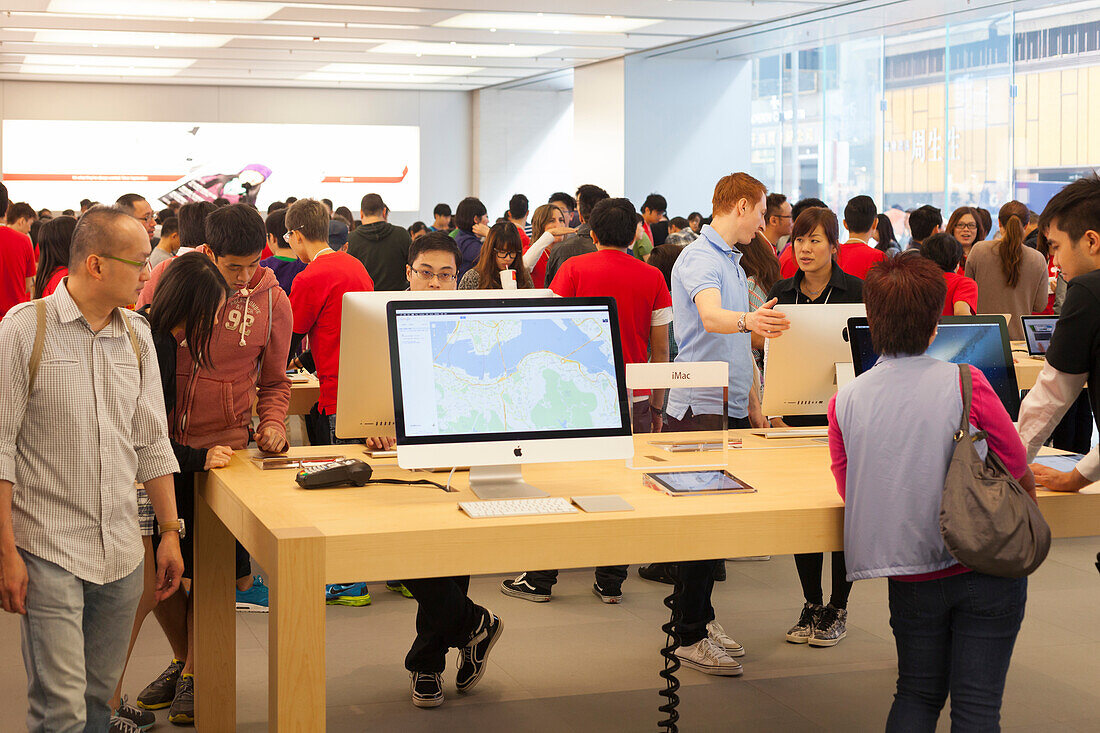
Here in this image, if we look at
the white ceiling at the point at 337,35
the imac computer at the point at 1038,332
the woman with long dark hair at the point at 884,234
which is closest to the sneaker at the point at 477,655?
the imac computer at the point at 1038,332

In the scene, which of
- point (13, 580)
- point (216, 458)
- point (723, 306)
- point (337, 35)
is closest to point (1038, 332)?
point (723, 306)

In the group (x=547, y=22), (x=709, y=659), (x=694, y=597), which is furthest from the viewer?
(x=547, y=22)

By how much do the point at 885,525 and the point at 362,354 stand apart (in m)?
1.36

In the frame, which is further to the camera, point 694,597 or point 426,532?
point 694,597

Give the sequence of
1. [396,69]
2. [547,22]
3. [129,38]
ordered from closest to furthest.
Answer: [547,22]
[129,38]
[396,69]

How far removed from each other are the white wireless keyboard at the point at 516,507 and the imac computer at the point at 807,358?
106 cm

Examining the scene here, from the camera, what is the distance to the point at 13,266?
246 inches

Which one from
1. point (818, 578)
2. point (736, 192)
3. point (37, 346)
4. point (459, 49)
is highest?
point (459, 49)

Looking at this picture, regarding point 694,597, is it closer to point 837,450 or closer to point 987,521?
point 837,450

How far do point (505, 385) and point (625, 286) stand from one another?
202cm

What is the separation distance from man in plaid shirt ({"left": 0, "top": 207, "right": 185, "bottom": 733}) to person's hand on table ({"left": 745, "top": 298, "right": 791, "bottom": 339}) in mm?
1710

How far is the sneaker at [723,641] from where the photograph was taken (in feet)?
12.3

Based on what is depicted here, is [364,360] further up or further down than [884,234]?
further down

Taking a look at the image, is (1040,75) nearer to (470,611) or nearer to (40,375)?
(470,611)
